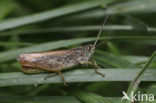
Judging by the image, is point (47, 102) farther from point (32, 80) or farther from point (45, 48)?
point (45, 48)

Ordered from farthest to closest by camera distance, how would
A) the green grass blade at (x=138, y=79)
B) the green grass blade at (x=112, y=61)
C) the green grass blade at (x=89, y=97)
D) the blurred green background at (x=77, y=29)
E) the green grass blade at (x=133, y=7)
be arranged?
the green grass blade at (x=133, y=7)
the blurred green background at (x=77, y=29)
the green grass blade at (x=112, y=61)
the green grass blade at (x=89, y=97)
the green grass blade at (x=138, y=79)

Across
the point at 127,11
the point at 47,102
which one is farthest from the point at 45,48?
the point at 127,11

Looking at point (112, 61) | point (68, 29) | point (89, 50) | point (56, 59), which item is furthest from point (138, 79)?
point (68, 29)

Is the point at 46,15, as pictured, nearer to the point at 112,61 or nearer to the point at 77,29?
the point at 77,29

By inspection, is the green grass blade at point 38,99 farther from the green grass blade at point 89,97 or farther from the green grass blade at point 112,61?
the green grass blade at point 112,61

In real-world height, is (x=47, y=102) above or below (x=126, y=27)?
below

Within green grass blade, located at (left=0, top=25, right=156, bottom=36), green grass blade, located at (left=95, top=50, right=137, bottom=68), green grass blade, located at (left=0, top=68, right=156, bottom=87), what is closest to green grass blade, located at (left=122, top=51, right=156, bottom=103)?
green grass blade, located at (left=0, top=68, right=156, bottom=87)

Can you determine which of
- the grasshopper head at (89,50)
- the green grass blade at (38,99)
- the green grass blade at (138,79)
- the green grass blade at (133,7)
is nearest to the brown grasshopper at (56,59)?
the grasshopper head at (89,50)

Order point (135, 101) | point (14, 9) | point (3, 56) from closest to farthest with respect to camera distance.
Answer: point (135, 101)
point (3, 56)
point (14, 9)
